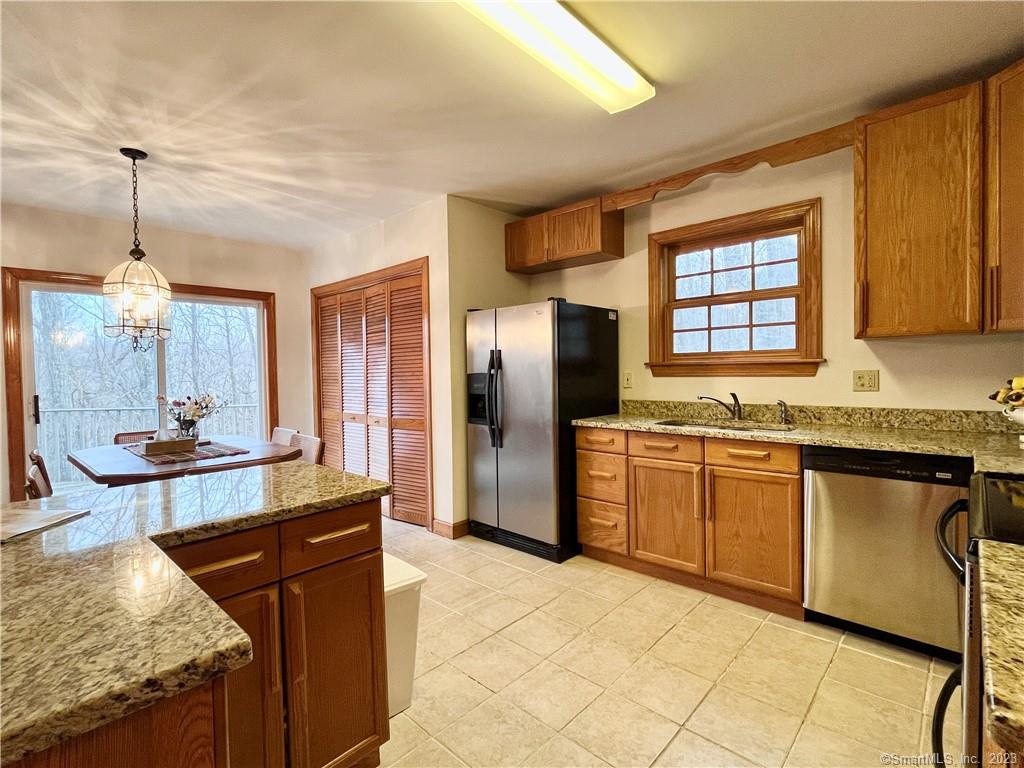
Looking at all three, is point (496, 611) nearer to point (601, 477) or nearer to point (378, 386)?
point (601, 477)

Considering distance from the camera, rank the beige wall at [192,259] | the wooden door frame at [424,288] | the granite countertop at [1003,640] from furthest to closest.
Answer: the wooden door frame at [424,288] < the beige wall at [192,259] < the granite countertop at [1003,640]

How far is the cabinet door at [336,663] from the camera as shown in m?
1.31

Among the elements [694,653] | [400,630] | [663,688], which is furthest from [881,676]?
[400,630]

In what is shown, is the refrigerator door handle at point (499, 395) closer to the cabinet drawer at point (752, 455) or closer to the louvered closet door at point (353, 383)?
the cabinet drawer at point (752, 455)

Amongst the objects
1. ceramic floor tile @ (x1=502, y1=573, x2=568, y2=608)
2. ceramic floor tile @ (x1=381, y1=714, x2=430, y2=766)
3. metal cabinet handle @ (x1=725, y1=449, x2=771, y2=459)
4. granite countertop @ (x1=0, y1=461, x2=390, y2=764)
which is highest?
granite countertop @ (x1=0, y1=461, x2=390, y2=764)

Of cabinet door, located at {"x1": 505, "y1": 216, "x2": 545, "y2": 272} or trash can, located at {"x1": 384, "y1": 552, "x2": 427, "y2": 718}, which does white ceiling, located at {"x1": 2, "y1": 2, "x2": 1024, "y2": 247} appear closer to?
cabinet door, located at {"x1": 505, "y1": 216, "x2": 545, "y2": 272}

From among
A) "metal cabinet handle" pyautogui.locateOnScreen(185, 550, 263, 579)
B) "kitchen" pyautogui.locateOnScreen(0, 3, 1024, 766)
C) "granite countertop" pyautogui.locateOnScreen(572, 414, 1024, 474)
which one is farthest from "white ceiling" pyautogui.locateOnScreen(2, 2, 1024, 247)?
"metal cabinet handle" pyautogui.locateOnScreen(185, 550, 263, 579)

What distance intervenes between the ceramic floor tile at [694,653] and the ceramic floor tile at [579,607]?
13.5 inches

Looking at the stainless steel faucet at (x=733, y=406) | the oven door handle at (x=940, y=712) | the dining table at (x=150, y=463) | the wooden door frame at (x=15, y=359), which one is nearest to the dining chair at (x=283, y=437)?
the dining table at (x=150, y=463)

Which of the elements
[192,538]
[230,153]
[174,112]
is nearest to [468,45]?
[174,112]

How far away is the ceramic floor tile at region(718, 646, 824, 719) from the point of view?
5.86ft

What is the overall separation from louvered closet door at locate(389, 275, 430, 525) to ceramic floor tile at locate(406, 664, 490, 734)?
189cm

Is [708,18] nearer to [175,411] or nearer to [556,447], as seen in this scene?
[556,447]

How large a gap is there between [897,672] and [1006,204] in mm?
1882
